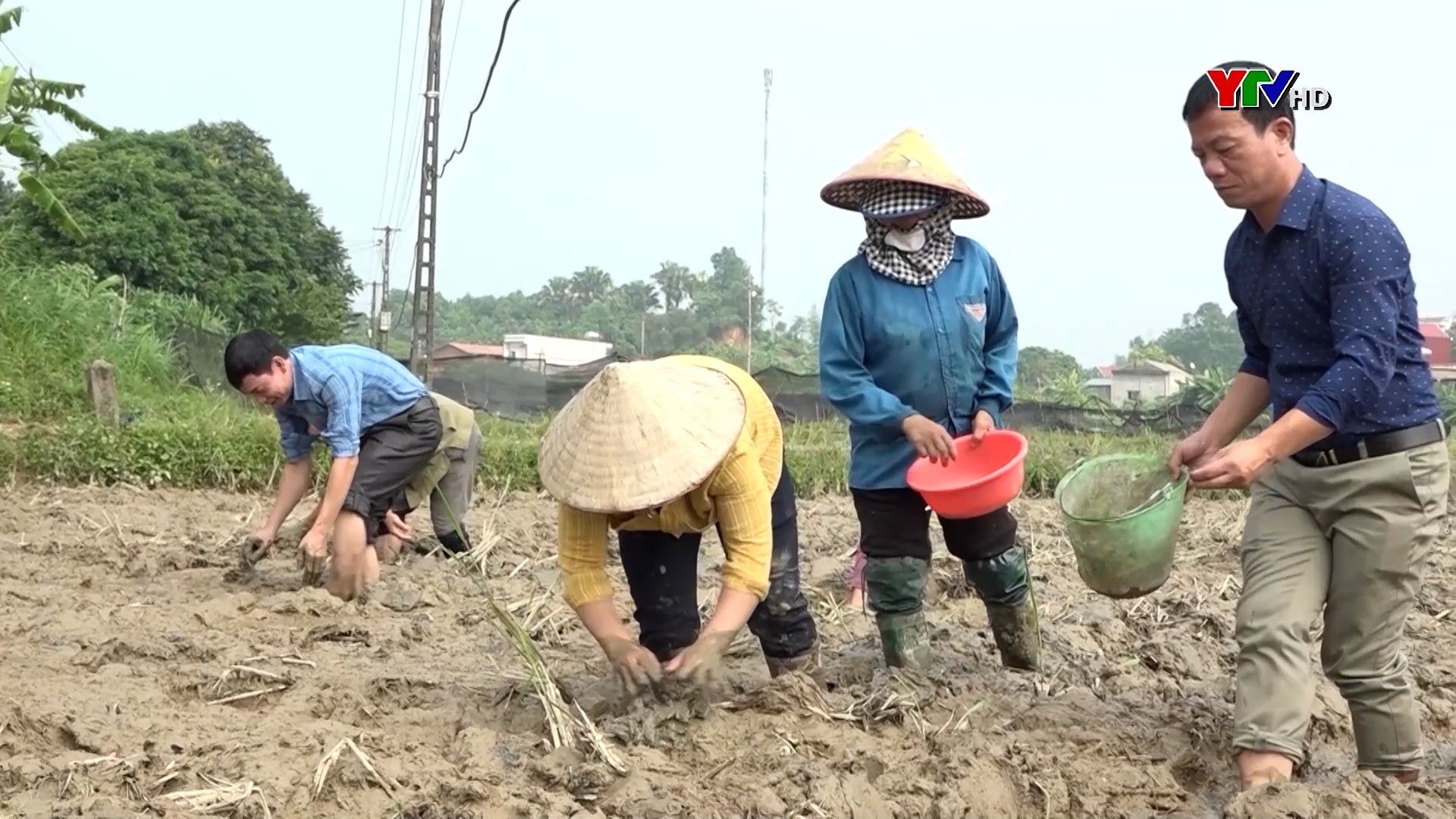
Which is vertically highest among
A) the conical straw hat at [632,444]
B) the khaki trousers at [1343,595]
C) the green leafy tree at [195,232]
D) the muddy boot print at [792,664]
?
the green leafy tree at [195,232]

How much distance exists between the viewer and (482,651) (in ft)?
14.0

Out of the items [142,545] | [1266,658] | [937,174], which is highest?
[937,174]

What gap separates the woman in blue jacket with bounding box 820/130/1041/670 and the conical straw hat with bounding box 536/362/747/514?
0.79m

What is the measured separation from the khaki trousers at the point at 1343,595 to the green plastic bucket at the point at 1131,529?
0.20 m

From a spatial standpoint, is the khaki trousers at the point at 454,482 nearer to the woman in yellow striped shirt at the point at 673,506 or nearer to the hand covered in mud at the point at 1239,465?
the woman in yellow striped shirt at the point at 673,506

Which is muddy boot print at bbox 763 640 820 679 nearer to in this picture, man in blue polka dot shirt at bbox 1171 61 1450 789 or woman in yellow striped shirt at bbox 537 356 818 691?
woman in yellow striped shirt at bbox 537 356 818 691

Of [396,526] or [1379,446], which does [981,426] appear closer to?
[1379,446]

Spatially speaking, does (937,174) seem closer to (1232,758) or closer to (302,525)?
(1232,758)

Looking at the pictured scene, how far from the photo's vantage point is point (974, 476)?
3.55 metres

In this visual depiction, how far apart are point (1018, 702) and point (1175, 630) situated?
4.86ft

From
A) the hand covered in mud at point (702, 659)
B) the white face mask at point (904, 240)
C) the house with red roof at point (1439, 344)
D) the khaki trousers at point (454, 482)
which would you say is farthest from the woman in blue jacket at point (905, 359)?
the house with red roof at point (1439, 344)

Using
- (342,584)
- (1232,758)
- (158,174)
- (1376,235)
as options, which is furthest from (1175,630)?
(158,174)

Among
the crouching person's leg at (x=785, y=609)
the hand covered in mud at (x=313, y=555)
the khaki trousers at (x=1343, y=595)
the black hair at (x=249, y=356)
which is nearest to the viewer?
the khaki trousers at (x=1343, y=595)

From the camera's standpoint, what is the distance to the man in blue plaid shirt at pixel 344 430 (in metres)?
4.66
